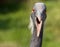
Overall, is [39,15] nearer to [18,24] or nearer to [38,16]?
[38,16]

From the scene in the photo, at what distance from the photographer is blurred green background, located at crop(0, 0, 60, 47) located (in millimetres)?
4521

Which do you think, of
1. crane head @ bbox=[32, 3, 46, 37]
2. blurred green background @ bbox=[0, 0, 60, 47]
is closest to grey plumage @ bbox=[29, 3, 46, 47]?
crane head @ bbox=[32, 3, 46, 37]

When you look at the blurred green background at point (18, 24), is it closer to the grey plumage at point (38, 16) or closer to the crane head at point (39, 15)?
the grey plumage at point (38, 16)

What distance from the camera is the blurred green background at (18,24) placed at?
4521mm

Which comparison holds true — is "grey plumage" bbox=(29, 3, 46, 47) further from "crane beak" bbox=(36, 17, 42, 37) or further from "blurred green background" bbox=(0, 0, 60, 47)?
"blurred green background" bbox=(0, 0, 60, 47)

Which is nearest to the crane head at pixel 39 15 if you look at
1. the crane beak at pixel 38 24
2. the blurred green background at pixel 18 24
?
the crane beak at pixel 38 24

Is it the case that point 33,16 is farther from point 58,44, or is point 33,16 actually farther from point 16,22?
point 16,22

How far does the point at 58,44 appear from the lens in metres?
4.44

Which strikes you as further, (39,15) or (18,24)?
(18,24)

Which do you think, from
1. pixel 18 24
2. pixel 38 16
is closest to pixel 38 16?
pixel 38 16

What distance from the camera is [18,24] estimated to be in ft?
17.3

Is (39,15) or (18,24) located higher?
(39,15)

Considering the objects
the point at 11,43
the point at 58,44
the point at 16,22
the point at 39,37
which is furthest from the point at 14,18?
the point at 39,37

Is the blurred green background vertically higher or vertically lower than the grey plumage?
lower
